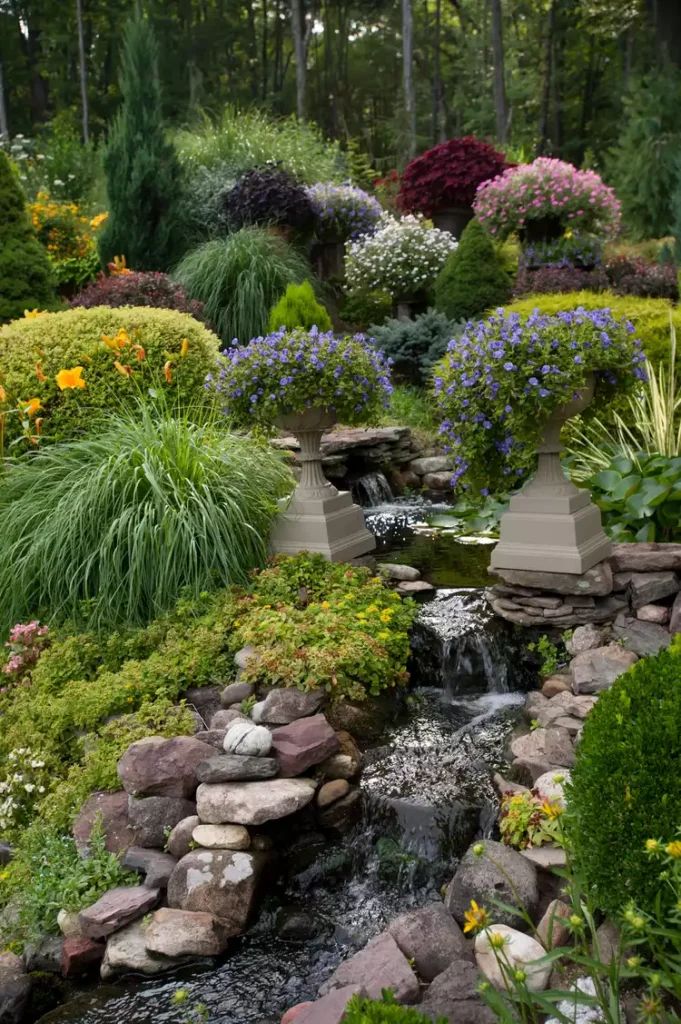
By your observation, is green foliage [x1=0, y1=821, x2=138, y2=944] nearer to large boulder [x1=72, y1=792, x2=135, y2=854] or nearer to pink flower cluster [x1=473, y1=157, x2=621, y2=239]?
large boulder [x1=72, y1=792, x2=135, y2=854]

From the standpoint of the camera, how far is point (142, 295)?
945 cm

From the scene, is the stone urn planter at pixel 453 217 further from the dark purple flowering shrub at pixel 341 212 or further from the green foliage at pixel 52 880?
the green foliage at pixel 52 880

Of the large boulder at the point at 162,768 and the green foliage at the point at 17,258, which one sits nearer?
the large boulder at the point at 162,768

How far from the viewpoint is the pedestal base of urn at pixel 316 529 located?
498 cm

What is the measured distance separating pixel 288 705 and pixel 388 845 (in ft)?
2.34

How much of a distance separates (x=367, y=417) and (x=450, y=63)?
30.1 metres

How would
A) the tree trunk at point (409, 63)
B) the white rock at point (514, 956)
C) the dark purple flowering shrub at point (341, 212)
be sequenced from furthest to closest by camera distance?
1. the tree trunk at point (409, 63)
2. the dark purple flowering shrub at point (341, 212)
3. the white rock at point (514, 956)

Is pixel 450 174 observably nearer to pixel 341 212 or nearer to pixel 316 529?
pixel 341 212

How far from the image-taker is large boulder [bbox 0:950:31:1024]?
2.92 metres

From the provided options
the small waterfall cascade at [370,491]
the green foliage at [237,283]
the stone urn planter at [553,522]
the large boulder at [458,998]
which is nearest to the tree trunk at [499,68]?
the green foliage at [237,283]

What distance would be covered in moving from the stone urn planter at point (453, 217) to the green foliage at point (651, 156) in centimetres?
520

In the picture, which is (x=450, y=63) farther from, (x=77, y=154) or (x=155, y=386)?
(x=155, y=386)

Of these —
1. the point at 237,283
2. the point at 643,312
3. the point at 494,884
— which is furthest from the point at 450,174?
the point at 494,884

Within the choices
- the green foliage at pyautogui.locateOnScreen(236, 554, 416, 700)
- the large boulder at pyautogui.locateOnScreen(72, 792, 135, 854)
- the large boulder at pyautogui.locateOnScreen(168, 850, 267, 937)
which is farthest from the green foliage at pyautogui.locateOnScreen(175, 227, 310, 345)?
the large boulder at pyautogui.locateOnScreen(168, 850, 267, 937)
